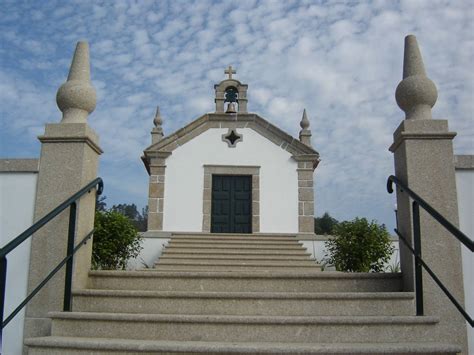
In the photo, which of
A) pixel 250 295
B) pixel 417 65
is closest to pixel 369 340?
pixel 250 295

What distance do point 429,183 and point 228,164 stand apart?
28.4ft

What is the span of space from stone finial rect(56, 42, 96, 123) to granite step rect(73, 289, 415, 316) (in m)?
1.78

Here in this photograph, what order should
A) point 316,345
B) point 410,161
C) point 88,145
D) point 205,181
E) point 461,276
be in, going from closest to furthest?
point 316,345 → point 461,276 → point 410,161 → point 88,145 → point 205,181

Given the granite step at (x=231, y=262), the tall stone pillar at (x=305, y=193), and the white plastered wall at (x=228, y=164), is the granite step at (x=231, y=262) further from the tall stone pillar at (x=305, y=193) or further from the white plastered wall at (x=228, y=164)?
the white plastered wall at (x=228, y=164)

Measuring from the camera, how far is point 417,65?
436 cm

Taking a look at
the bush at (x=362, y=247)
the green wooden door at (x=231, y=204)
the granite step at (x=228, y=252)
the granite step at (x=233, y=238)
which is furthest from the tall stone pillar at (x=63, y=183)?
the green wooden door at (x=231, y=204)

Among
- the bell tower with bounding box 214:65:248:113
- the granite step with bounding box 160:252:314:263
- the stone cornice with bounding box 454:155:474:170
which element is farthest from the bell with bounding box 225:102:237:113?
the stone cornice with bounding box 454:155:474:170

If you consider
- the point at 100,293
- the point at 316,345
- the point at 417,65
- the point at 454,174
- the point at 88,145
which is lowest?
the point at 316,345

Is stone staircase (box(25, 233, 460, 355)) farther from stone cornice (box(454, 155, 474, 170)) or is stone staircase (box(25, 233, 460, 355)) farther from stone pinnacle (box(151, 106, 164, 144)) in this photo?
stone pinnacle (box(151, 106, 164, 144))

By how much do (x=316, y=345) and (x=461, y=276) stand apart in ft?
4.64

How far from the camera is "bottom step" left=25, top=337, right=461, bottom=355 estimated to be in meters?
3.04

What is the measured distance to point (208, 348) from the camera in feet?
10.1

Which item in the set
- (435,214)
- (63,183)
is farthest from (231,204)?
(435,214)

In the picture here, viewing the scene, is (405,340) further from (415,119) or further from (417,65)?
(417,65)
